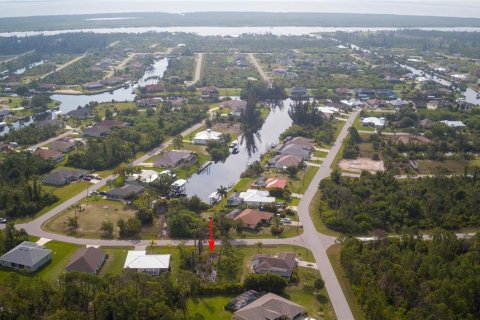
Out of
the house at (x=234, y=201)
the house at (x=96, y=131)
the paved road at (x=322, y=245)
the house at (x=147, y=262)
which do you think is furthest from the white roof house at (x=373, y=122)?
the house at (x=147, y=262)

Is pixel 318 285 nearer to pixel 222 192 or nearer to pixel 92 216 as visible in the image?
pixel 222 192

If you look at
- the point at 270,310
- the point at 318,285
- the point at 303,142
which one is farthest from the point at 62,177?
the point at 318,285

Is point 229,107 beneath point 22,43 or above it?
beneath

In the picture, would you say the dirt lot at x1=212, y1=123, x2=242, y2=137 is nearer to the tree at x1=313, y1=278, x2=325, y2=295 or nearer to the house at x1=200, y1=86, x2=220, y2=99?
the house at x1=200, y1=86, x2=220, y2=99

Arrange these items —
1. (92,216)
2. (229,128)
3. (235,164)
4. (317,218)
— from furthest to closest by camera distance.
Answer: (229,128)
(235,164)
(317,218)
(92,216)

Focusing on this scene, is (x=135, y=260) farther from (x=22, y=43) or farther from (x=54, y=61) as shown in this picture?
(x=22, y=43)

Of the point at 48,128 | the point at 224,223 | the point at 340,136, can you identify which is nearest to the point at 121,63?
the point at 48,128

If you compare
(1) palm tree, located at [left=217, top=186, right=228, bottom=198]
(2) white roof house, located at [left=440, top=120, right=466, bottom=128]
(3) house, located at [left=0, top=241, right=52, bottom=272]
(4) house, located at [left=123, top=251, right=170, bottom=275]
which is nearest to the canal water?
(1) palm tree, located at [left=217, top=186, right=228, bottom=198]
